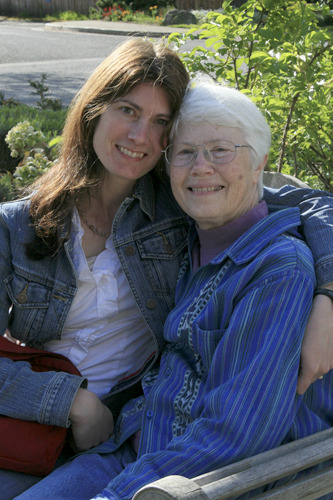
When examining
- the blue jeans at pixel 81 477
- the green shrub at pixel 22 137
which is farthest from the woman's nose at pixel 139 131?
the green shrub at pixel 22 137

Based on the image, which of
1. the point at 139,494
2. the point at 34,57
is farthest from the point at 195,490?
the point at 34,57

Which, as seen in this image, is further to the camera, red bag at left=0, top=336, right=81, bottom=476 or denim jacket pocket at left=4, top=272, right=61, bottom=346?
denim jacket pocket at left=4, top=272, right=61, bottom=346

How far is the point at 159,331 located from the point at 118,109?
86 cm

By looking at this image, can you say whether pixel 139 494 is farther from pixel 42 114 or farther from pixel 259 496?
pixel 42 114

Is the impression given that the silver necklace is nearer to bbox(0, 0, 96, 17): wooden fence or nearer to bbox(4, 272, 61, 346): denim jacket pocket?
bbox(4, 272, 61, 346): denim jacket pocket

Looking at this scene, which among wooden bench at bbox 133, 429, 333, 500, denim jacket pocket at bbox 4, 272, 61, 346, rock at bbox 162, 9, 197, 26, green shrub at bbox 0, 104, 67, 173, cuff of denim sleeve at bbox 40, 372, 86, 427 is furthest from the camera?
rock at bbox 162, 9, 197, 26

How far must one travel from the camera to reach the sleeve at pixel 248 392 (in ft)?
5.89

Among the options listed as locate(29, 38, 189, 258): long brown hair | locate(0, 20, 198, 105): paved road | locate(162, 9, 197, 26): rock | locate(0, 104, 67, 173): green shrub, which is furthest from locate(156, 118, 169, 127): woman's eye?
locate(162, 9, 197, 26): rock

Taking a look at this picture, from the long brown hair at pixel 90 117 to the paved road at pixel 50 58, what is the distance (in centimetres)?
818

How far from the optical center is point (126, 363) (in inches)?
100

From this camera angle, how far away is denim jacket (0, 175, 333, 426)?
2250mm

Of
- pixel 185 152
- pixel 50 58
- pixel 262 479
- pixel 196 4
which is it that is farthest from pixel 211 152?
pixel 196 4

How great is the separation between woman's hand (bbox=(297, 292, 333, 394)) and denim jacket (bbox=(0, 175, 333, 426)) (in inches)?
13.8

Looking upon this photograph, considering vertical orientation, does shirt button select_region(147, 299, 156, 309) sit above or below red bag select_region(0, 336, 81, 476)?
above
